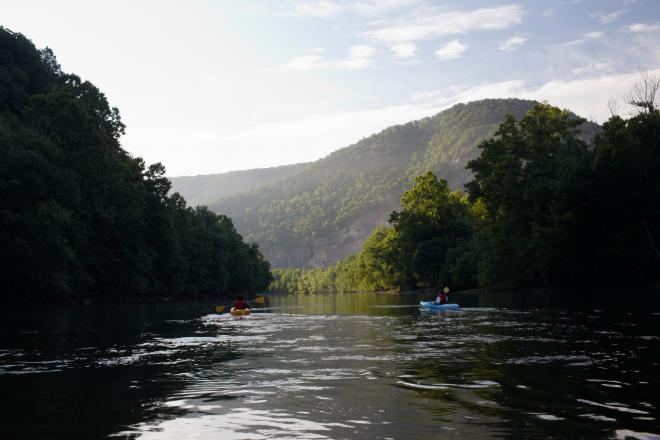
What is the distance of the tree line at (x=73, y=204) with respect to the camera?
1955 inches

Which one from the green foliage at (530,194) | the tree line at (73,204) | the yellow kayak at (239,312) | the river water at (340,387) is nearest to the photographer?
the river water at (340,387)

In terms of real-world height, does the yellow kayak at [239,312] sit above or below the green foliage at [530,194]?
below

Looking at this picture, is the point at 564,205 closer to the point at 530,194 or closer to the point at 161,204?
the point at 530,194

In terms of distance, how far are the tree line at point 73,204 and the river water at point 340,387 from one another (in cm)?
2732

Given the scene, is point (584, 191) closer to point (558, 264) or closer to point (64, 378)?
point (558, 264)

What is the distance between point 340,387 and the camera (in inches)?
505

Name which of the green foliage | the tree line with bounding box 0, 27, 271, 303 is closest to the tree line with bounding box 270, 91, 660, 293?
the green foliage

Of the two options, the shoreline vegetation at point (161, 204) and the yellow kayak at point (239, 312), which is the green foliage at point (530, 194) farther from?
the yellow kayak at point (239, 312)

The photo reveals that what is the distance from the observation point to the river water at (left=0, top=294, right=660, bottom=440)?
30.2 ft

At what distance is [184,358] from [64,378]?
14.8 ft

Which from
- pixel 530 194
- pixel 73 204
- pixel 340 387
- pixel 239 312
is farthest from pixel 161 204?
pixel 340 387

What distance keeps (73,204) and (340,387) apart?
4993cm

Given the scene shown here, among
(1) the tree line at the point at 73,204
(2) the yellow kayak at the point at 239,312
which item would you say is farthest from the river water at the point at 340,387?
(1) the tree line at the point at 73,204

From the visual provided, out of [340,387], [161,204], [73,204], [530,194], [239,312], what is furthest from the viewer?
[161,204]
